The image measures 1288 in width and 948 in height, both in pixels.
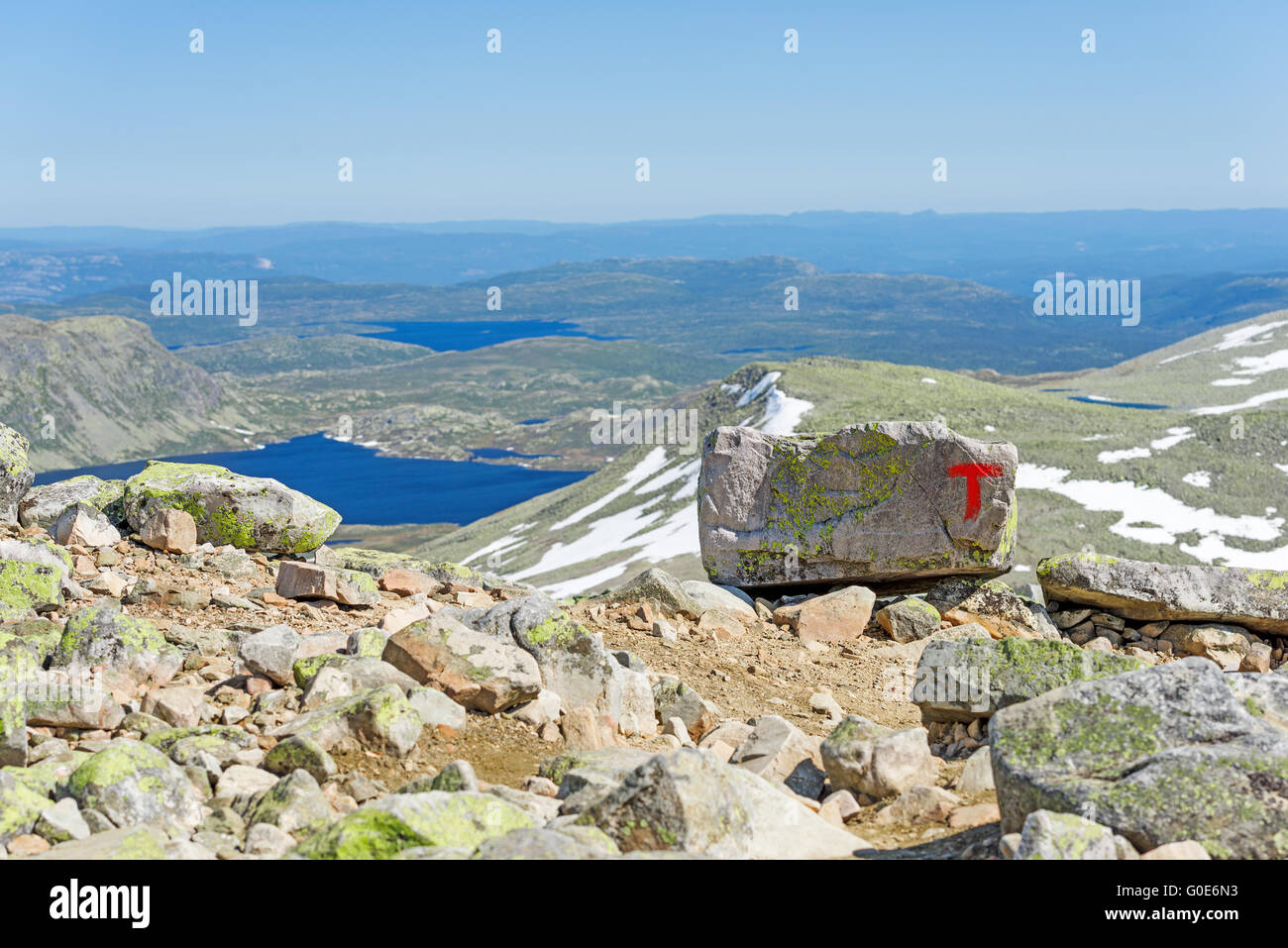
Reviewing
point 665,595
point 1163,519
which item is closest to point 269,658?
point 665,595

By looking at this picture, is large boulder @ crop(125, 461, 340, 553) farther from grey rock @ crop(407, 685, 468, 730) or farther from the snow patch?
the snow patch

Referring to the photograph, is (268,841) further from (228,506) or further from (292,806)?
(228,506)

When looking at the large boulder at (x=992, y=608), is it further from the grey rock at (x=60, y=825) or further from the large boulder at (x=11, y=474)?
the large boulder at (x=11, y=474)

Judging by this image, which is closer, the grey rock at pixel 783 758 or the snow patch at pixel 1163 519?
the grey rock at pixel 783 758

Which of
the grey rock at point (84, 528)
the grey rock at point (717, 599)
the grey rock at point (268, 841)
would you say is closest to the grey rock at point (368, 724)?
the grey rock at point (268, 841)

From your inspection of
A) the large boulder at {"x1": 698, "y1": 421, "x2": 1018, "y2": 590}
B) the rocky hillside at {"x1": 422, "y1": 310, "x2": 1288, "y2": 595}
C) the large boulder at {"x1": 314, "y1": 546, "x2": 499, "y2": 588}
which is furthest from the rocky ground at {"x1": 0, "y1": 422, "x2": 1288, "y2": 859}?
the rocky hillside at {"x1": 422, "y1": 310, "x2": 1288, "y2": 595}

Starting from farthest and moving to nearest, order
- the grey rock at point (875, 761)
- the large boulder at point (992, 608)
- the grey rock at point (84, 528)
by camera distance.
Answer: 1. the large boulder at point (992, 608)
2. the grey rock at point (84, 528)
3. the grey rock at point (875, 761)

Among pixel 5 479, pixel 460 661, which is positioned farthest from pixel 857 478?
pixel 5 479
